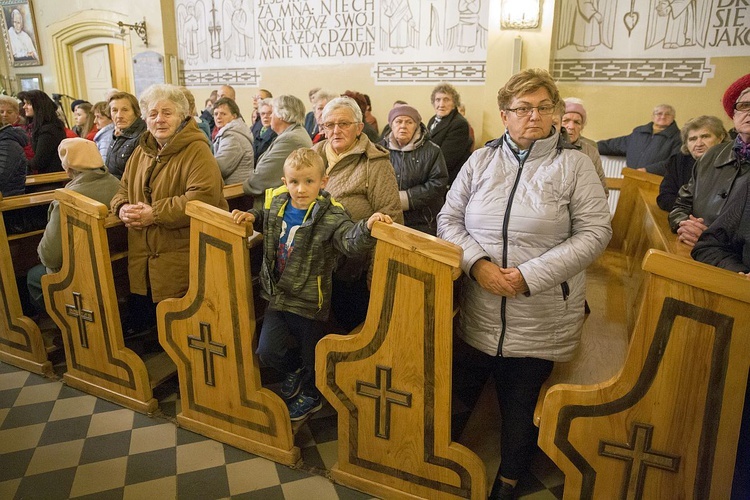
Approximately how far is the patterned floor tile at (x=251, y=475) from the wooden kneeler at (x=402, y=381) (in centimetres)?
29

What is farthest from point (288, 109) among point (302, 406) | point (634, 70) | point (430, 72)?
point (634, 70)

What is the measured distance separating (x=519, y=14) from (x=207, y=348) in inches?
182

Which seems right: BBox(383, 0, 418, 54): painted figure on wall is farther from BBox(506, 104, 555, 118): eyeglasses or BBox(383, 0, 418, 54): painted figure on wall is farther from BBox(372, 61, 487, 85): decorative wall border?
BBox(506, 104, 555, 118): eyeglasses

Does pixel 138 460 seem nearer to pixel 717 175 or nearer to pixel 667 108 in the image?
pixel 717 175

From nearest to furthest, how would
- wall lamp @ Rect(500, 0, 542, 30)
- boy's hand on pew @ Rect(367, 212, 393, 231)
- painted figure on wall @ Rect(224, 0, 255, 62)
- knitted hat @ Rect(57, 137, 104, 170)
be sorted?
1. boy's hand on pew @ Rect(367, 212, 393, 231)
2. knitted hat @ Rect(57, 137, 104, 170)
3. wall lamp @ Rect(500, 0, 542, 30)
4. painted figure on wall @ Rect(224, 0, 255, 62)

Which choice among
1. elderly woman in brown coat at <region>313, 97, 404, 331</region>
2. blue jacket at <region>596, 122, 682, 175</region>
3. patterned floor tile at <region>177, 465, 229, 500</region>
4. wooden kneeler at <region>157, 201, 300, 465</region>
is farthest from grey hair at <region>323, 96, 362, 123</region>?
blue jacket at <region>596, 122, 682, 175</region>

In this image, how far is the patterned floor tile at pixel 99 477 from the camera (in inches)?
83.2

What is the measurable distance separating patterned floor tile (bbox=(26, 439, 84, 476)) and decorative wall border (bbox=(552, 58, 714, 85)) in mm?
5351

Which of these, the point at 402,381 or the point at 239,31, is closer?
the point at 402,381

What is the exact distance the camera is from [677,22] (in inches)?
199

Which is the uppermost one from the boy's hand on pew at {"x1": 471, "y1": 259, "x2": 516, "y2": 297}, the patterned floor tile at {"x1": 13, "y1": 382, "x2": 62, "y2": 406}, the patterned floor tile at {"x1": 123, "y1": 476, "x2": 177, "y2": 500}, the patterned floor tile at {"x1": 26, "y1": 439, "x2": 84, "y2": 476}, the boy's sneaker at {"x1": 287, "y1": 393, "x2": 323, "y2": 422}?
the boy's hand on pew at {"x1": 471, "y1": 259, "x2": 516, "y2": 297}

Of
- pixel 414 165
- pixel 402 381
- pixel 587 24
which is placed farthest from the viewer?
pixel 587 24

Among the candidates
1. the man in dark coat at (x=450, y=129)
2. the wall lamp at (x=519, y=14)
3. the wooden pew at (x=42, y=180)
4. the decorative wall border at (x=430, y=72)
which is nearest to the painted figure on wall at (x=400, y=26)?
the decorative wall border at (x=430, y=72)

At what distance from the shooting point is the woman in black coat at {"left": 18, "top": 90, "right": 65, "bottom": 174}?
4.04 m
